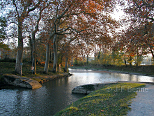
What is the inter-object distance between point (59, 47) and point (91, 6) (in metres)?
19.6

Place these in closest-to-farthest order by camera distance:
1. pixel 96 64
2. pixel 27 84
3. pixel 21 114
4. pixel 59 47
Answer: pixel 21 114 < pixel 27 84 < pixel 59 47 < pixel 96 64

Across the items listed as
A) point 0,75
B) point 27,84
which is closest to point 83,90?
point 27,84

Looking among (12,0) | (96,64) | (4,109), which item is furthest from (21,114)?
(96,64)

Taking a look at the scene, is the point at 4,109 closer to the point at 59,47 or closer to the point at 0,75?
the point at 0,75

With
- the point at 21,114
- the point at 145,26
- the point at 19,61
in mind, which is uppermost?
the point at 145,26

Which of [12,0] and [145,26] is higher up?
[12,0]

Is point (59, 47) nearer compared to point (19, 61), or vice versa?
point (19, 61)

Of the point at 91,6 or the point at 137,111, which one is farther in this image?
the point at 91,6

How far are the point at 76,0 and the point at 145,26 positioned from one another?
8.10 meters

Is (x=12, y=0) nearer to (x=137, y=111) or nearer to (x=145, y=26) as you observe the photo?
(x=145, y=26)

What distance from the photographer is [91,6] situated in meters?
16.3

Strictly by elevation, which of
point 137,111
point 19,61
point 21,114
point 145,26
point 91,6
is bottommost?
point 21,114

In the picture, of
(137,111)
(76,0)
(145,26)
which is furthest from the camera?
(76,0)

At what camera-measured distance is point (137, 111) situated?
520 centimetres
